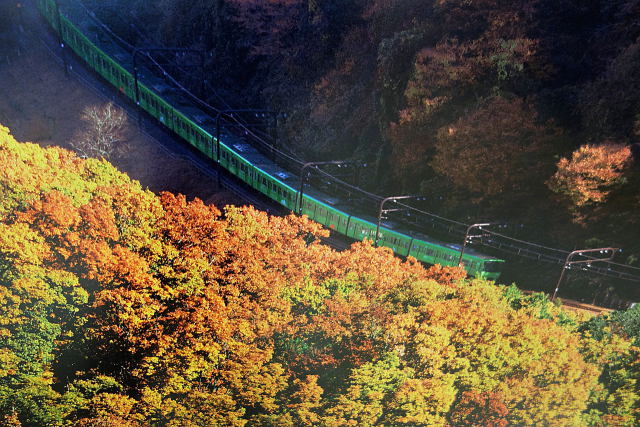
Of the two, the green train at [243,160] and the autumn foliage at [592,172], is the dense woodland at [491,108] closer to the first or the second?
the autumn foliage at [592,172]

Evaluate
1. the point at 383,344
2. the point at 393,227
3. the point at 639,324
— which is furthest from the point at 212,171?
the point at 639,324

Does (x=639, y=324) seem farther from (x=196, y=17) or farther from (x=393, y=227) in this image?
(x=196, y=17)

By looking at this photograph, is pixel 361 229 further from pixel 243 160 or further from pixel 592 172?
pixel 592 172

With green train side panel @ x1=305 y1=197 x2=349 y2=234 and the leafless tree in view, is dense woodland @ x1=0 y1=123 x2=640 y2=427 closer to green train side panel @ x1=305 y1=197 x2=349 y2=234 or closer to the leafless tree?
green train side panel @ x1=305 y1=197 x2=349 y2=234

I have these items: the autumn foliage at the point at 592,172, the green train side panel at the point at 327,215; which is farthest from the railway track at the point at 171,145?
the autumn foliage at the point at 592,172

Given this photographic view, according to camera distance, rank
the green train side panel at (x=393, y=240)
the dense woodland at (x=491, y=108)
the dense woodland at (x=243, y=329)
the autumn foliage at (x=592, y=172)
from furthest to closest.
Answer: the green train side panel at (x=393, y=240), the dense woodland at (x=243, y=329), the dense woodland at (x=491, y=108), the autumn foliage at (x=592, y=172)

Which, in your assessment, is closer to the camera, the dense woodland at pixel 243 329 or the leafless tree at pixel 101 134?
the dense woodland at pixel 243 329
